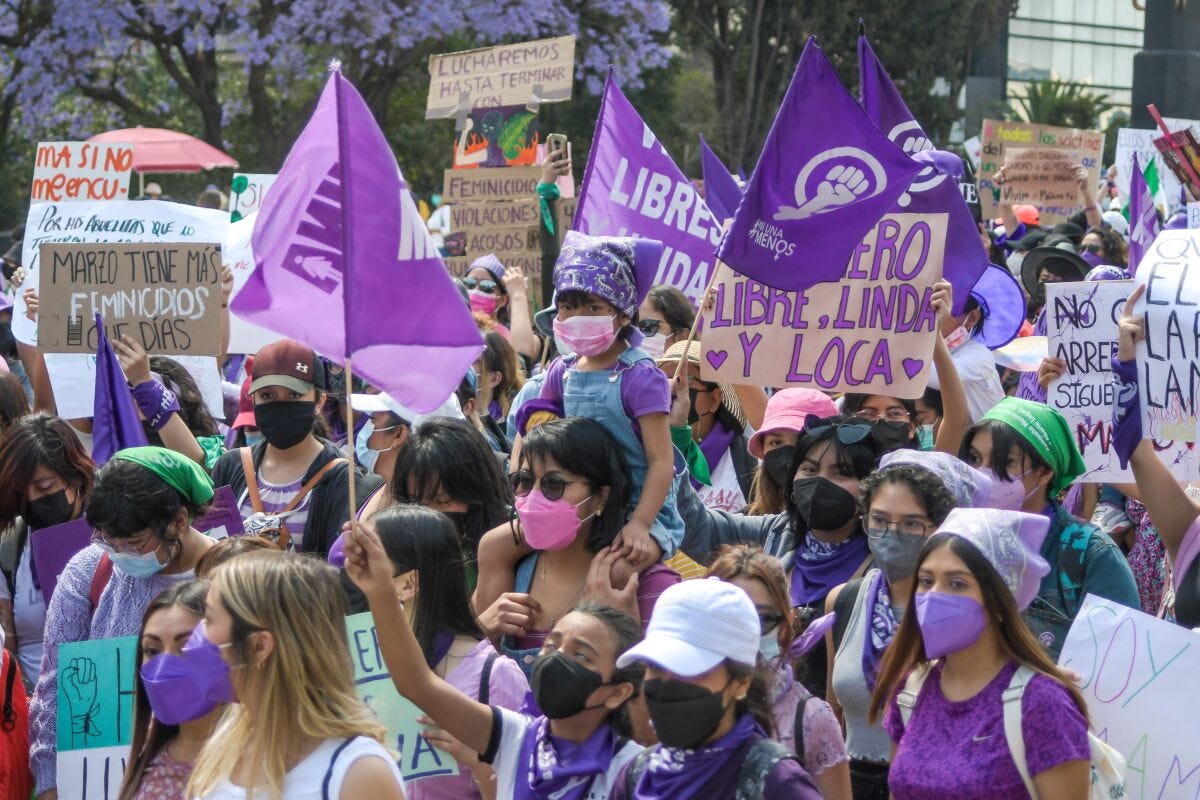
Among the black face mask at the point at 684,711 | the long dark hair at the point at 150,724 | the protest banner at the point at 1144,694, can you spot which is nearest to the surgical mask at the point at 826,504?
the protest banner at the point at 1144,694

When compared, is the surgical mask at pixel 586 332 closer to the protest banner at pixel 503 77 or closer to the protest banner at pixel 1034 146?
the protest banner at pixel 503 77

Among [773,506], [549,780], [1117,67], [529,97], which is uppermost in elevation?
[1117,67]

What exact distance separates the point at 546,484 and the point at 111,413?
1.94 metres

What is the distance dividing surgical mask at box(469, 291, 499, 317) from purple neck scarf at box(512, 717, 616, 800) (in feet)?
19.7

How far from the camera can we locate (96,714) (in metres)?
4.31

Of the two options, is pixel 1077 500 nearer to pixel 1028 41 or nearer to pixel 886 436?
pixel 886 436

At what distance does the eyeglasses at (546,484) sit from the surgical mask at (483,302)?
4985mm

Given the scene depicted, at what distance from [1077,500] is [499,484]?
7.62 feet

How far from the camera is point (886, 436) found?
17.4ft

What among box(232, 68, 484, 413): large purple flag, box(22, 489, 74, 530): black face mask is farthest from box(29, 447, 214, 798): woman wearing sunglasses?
box(232, 68, 484, 413): large purple flag

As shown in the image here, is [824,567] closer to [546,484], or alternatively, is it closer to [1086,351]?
[546,484]

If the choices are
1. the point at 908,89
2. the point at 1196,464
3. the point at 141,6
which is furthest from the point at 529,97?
the point at 908,89

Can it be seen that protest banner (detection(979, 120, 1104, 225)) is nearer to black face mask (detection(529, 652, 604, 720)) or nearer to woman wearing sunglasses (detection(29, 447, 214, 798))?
woman wearing sunglasses (detection(29, 447, 214, 798))

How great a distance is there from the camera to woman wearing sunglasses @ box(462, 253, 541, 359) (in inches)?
341
